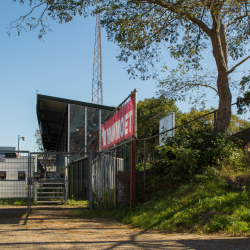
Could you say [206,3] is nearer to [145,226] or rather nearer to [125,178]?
[125,178]

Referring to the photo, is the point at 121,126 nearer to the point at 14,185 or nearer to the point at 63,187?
the point at 14,185

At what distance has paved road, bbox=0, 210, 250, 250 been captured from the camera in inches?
197

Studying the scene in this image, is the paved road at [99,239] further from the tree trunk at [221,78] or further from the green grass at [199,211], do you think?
the tree trunk at [221,78]

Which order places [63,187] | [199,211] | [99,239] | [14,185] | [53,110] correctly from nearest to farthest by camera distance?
[99,239]
[199,211]
[14,185]
[63,187]
[53,110]

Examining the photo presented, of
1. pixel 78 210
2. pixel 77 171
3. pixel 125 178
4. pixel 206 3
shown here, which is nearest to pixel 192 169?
pixel 125 178

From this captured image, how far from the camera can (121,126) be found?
9.49 m

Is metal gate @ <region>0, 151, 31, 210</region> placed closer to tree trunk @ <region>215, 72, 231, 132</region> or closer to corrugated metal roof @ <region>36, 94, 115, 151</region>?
corrugated metal roof @ <region>36, 94, 115, 151</region>

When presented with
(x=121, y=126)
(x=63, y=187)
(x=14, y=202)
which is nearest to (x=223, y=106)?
(x=121, y=126)

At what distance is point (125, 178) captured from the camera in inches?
394

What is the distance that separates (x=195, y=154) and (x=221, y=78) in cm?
308

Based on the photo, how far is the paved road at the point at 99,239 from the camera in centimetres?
500

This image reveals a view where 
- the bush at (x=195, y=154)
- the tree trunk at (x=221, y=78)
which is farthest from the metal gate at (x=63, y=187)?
the tree trunk at (x=221, y=78)

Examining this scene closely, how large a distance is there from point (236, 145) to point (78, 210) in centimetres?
605

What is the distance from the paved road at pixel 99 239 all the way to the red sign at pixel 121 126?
8.72 feet
